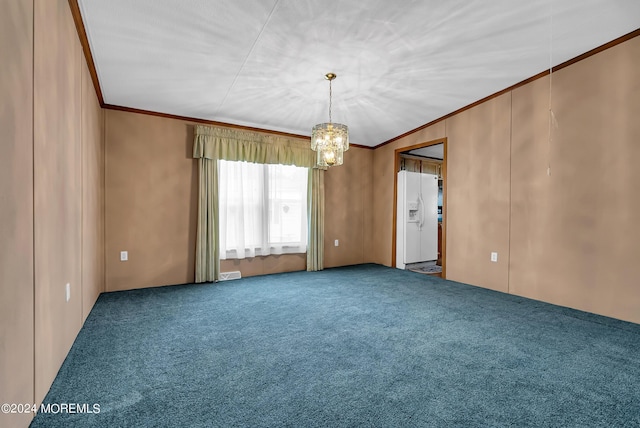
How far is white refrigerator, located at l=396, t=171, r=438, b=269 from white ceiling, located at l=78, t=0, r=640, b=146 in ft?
5.93

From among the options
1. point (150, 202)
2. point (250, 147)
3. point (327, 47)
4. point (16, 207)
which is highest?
point (327, 47)

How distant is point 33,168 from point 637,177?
4245mm

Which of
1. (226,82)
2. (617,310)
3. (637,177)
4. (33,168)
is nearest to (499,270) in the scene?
(617,310)

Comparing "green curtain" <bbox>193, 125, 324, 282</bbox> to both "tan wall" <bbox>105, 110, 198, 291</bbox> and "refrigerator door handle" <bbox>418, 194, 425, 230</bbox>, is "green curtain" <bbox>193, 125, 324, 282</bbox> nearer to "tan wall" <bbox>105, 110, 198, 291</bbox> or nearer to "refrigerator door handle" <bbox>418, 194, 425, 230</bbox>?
"tan wall" <bbox>105, 110, 198, 291</bbox>

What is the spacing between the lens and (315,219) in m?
5.01

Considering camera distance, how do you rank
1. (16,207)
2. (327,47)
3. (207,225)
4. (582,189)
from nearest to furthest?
(16,207), (327,47), (582,189), (207,225)

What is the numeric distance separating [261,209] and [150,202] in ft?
4.95

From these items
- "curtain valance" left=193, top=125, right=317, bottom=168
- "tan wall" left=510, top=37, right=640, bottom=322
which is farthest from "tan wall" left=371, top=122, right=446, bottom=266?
"tan wall" left=510, top=37, right=640, bottom=322

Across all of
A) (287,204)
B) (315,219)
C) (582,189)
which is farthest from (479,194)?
(287,204)

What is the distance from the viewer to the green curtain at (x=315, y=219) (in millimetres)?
4980

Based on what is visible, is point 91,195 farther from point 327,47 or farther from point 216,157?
point 327,47

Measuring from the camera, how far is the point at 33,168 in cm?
139

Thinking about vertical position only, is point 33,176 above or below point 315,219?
above

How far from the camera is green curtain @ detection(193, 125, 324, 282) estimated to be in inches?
161
